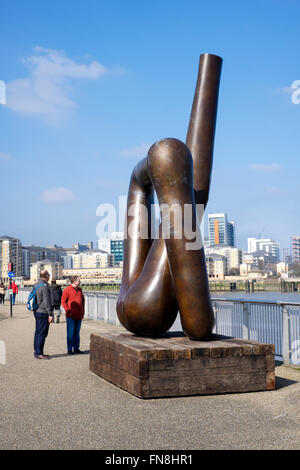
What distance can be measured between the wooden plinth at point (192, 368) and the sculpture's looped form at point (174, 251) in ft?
2.13

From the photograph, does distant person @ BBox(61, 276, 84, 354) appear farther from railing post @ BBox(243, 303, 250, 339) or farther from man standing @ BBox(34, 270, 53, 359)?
railing post @ BBox(243, 303, 250, 339)

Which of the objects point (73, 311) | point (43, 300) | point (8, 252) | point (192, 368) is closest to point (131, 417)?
point (192, 368)

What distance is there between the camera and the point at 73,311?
9930 millimetres

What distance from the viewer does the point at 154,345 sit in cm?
670

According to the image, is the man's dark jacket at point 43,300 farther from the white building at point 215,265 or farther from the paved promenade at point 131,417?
the white building at point 215,265

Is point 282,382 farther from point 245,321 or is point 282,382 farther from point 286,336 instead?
point 245,321

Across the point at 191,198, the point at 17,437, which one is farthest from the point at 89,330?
the point at 17,437

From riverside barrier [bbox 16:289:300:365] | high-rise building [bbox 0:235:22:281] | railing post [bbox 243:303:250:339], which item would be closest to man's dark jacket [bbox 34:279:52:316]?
riverside barrier [bbox 16:289:300:365]

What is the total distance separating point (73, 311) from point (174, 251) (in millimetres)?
3656

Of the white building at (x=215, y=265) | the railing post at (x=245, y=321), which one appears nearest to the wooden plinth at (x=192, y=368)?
the railing post at (x=245, y=321)

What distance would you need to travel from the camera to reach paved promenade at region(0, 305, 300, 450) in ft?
14.7

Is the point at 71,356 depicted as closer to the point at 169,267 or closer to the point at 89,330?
the point at 169,267

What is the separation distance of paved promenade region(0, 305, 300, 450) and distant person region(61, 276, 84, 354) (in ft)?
7.04
